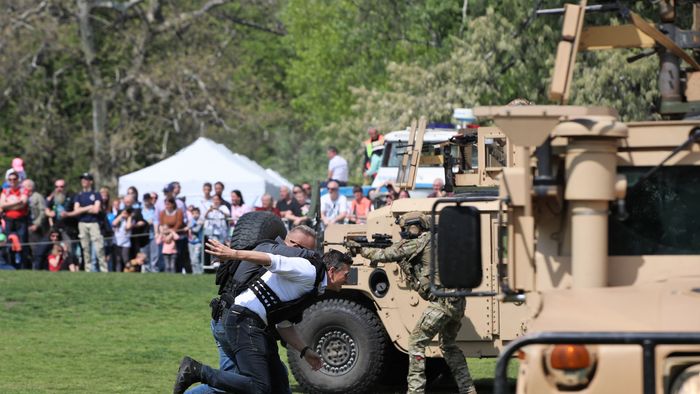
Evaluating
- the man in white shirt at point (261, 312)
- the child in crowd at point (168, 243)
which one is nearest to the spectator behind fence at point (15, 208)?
the child in crowd at point (168, 243)

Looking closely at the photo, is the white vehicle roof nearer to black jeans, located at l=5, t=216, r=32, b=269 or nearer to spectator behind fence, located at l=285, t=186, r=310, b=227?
spectator behind fence, located at l=285, t=186, r=310, b=227

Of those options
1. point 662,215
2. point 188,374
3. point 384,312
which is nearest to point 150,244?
point 384,312

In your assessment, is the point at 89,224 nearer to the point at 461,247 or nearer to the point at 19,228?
the point at 19,228

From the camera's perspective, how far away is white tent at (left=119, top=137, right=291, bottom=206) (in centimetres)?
3095

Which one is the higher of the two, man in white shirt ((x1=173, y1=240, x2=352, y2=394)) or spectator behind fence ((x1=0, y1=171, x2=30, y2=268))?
spectator behind fence ((x1=0, y1=171, x2=30, y2=268))

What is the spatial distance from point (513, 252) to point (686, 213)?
831mm

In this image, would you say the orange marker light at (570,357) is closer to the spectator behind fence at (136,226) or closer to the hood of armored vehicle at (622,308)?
the hood of armored vehicle at (622,308)

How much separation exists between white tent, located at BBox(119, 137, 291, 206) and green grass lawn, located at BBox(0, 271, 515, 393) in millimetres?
7248

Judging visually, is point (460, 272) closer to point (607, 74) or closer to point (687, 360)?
point (687, 360)

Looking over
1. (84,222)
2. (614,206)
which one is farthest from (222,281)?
(84,222)

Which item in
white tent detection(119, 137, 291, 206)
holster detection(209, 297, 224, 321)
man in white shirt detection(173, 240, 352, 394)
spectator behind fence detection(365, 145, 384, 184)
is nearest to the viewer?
man in white shirt detection(173, 240, 352, 394)

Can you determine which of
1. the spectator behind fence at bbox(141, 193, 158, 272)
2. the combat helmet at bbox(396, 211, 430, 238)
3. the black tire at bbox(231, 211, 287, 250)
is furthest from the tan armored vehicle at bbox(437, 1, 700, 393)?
the spectator behind fence at bbox(141, 193, 158, 272)

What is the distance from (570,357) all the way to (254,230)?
465 centimetres

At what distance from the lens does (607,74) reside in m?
32.7
